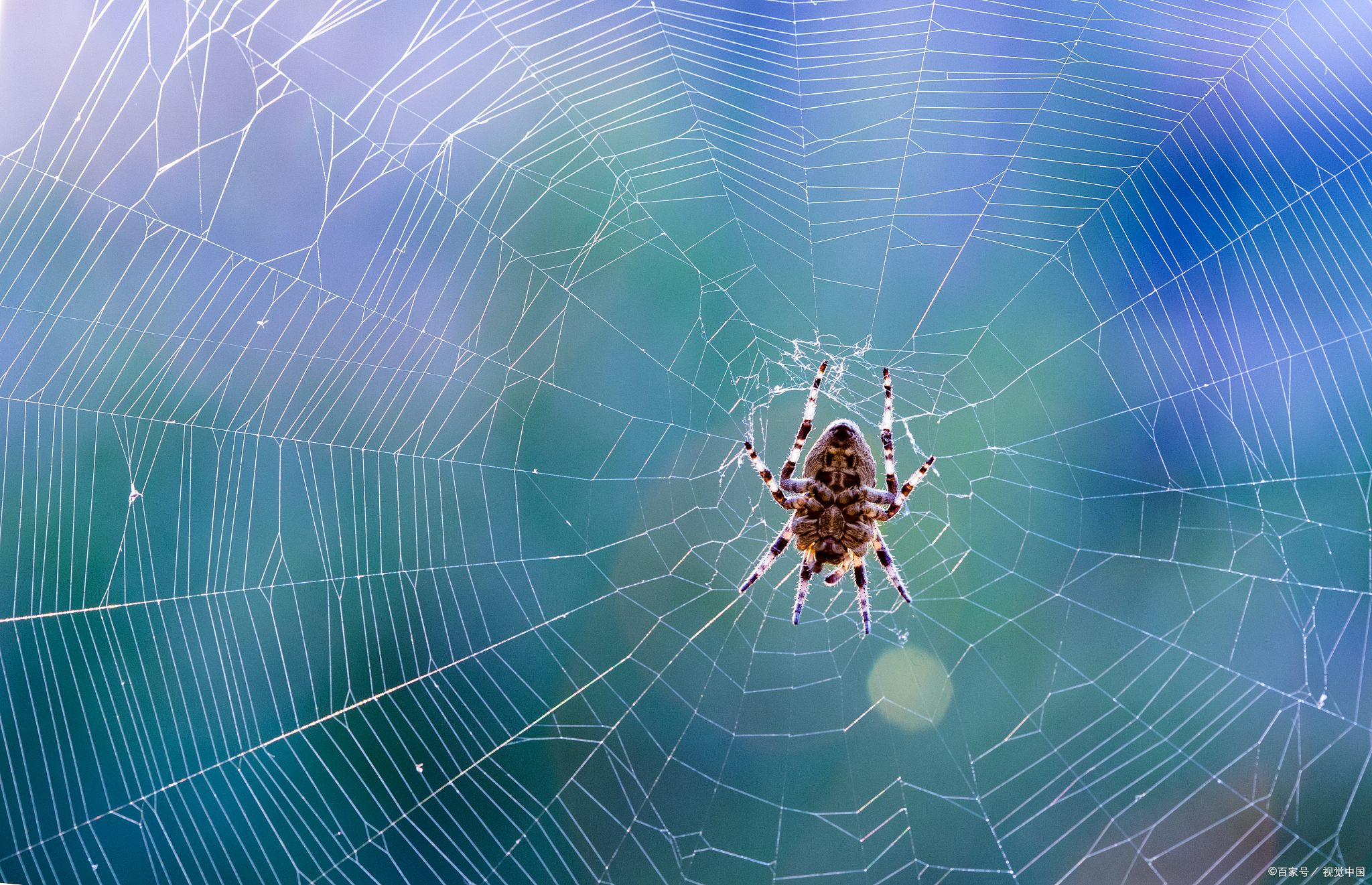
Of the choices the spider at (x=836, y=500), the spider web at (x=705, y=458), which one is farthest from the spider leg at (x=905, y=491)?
the spider web at (x=705, y=458)

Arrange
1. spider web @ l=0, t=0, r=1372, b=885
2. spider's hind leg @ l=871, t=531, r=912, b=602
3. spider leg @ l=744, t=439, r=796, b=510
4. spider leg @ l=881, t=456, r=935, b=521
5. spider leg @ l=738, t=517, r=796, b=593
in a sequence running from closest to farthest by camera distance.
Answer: spider leg @ l=744, t=439, r=796, b=510
spider leg @ l=881, t=456, r=935, b=521
spider leg @ l=738, t=517, r=796, b=593
spider's hind leg @ l=871, t=531, r=912, b=602
spider web @ l=0, t=0, r=1372, b=885

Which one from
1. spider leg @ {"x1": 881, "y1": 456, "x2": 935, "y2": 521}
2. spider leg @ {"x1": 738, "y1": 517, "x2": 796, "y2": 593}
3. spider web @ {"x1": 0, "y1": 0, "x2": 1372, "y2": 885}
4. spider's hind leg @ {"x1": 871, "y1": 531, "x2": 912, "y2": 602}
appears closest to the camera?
spider leg @ {"x1": 881, "y1": 456, "x2": 935, "y2": 521}

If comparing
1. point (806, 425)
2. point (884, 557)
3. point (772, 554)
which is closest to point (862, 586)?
point (884, 557)

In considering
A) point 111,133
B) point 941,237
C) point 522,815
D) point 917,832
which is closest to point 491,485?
point 522,815

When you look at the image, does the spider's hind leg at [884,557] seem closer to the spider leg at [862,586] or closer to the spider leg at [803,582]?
the spider leg at [862,586]

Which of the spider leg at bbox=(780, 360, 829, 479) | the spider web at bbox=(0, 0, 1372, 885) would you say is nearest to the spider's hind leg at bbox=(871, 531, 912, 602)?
the spider leg at bbox=(780, 360, 829, 479)

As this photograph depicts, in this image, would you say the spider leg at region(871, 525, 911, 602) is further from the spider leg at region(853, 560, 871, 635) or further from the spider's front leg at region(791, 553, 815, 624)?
the spider's front leg at region(791, 553, 815, 624)

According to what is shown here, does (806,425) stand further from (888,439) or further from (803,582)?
(803,582)
